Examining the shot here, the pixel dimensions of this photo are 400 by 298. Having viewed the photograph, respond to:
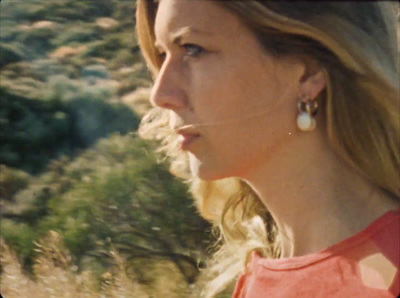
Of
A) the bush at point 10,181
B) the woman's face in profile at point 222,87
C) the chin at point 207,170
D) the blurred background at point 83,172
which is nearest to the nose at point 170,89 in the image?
the woman's face in profile at point 222,87

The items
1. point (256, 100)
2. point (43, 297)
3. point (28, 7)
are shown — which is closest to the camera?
point (256, 100)

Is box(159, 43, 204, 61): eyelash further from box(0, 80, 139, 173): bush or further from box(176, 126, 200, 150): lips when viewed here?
box(0, 80, 139, 173): bush

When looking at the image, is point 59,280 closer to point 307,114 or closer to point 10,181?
point 10,181

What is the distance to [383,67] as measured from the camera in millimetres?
1326

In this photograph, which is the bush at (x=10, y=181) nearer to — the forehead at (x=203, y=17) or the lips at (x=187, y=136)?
the lips at (x=187, y=136)

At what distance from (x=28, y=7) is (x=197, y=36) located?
1.19 metres

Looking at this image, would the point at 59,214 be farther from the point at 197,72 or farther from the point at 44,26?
the point at 197,72

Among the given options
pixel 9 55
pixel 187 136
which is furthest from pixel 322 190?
pixel 9 55

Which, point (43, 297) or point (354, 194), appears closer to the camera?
point (354, 194)

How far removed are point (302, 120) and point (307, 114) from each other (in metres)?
0.01

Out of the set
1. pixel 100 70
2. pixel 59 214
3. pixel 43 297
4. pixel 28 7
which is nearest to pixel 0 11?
Result: pixel 28 7

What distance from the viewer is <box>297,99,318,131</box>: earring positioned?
4.55 feet

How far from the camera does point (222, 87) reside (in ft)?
4.55

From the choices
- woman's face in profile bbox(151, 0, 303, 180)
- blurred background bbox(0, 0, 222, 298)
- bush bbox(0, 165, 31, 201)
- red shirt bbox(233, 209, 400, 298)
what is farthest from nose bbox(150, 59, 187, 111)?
bush bbox(0, 165, 31, 201)
